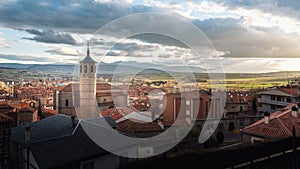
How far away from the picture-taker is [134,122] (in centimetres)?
1470

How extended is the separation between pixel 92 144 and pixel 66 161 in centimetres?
135

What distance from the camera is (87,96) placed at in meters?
34.2

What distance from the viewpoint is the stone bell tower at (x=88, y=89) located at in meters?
33.7

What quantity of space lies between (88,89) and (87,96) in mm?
990

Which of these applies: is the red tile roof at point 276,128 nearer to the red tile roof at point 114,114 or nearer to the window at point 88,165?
the window at point 88,165

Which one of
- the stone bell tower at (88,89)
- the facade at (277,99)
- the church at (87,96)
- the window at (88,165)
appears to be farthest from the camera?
the church at (87,96)

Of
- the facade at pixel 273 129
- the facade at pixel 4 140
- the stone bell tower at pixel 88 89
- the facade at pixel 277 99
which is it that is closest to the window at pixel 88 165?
the facade at pixel 4 140

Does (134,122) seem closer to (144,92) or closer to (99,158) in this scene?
(99,158)

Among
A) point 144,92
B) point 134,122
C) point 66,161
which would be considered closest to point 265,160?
point 66,161

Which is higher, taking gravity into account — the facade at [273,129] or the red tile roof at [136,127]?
the facade at [273,129]

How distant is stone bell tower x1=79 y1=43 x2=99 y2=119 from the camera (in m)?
33.7

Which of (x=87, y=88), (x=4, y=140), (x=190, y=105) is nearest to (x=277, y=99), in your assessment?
(x=190, y=105)

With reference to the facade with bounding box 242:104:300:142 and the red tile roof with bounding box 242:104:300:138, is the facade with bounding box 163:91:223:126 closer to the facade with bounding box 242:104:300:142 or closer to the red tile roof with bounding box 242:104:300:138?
the facade with bounding box 242:104:300:142

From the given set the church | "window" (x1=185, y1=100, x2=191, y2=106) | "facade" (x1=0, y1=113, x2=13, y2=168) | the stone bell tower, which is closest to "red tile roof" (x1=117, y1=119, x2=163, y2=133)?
"facade" (x1=0, y1=113, x2=13, y2=168)
